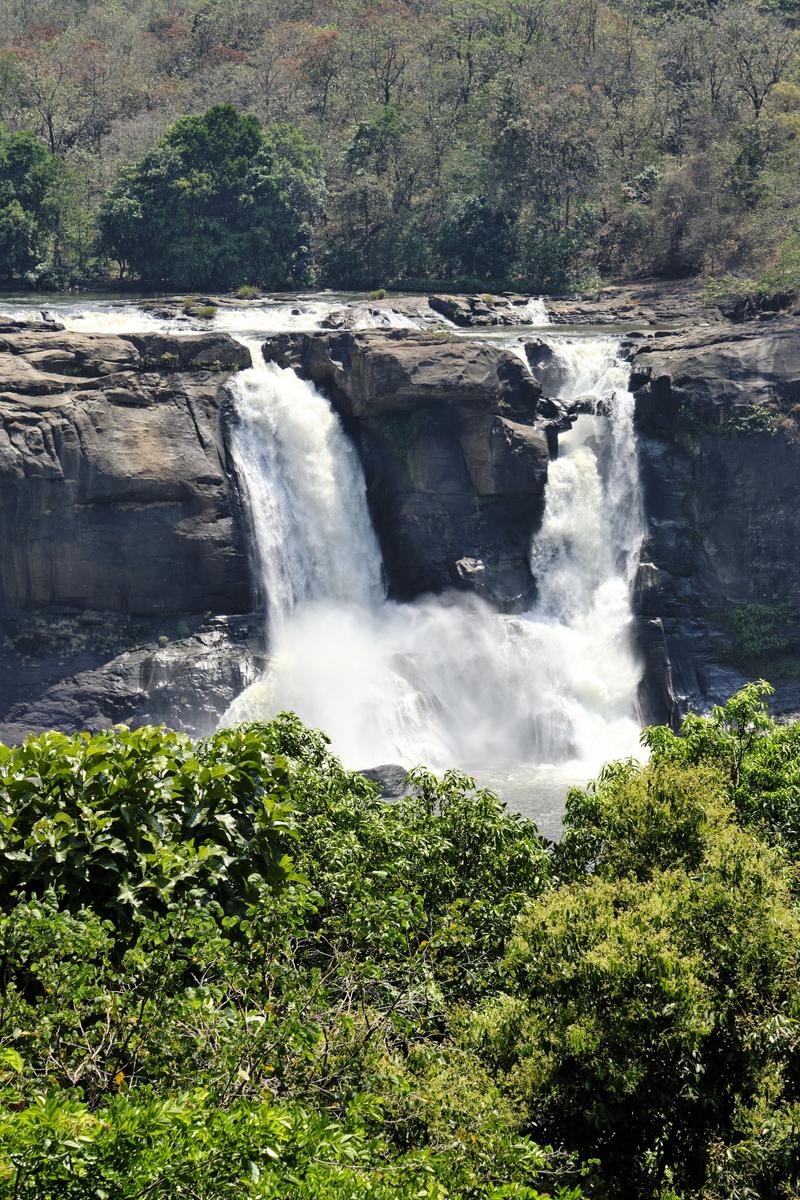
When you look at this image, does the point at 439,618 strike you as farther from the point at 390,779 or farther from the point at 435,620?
the point at 390,779

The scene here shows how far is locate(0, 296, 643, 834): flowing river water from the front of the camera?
106 feet

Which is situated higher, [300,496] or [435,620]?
[300,496]

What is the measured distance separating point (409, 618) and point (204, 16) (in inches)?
2023

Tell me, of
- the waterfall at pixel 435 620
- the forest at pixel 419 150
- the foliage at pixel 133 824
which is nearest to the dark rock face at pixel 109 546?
the waterfall at pixel 435 620

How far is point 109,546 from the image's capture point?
3328 centimetres

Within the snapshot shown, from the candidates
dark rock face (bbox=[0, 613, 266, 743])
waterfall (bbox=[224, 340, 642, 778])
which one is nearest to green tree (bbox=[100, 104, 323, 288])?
waterfall (bbox=[224, 340, 642, 778])

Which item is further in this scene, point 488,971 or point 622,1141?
point 488,971

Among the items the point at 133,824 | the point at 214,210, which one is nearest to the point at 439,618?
the point at 133,824

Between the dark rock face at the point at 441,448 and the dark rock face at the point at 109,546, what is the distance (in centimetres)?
431

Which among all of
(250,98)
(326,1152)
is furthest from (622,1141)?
(250,98)

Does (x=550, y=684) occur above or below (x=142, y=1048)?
below

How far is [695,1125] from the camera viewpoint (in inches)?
436

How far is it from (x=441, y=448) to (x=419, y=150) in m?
25.8

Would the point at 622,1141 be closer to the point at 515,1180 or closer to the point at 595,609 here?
the point at 515,1180
